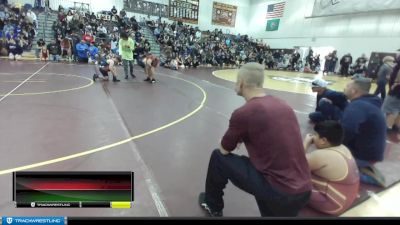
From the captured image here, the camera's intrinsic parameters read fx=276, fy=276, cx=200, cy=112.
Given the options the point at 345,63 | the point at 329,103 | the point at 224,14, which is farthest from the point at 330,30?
the point at 329,103

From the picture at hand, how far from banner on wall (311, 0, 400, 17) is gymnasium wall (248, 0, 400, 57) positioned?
397 mm

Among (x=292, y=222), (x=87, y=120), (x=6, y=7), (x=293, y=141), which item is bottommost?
(x=87, y=120)

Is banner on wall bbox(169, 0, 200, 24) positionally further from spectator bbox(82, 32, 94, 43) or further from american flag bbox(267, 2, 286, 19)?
spectator bbox(82, 32, 94, 43)

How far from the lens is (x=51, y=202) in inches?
42.6

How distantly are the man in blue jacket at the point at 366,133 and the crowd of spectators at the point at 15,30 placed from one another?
12508 mm

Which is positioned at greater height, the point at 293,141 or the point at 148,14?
the point at 148,14

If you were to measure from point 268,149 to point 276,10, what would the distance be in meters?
19.4

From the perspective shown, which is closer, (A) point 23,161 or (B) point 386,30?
(A) point 23,161

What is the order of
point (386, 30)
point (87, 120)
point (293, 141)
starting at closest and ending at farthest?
point (293, 141) < point (87, 120) < point (386, 30)

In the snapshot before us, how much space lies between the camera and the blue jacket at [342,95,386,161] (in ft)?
7.82

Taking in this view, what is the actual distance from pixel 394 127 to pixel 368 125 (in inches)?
97.1

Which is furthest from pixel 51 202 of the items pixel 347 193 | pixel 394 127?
pixel 394 127

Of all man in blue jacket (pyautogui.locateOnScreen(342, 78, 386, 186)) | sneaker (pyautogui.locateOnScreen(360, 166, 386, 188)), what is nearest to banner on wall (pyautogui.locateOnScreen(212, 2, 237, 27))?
man in blue jacket (pyautogui.locateOnScreen(342, 78, 386, 186))

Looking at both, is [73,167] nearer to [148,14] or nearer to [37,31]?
[37,31]
